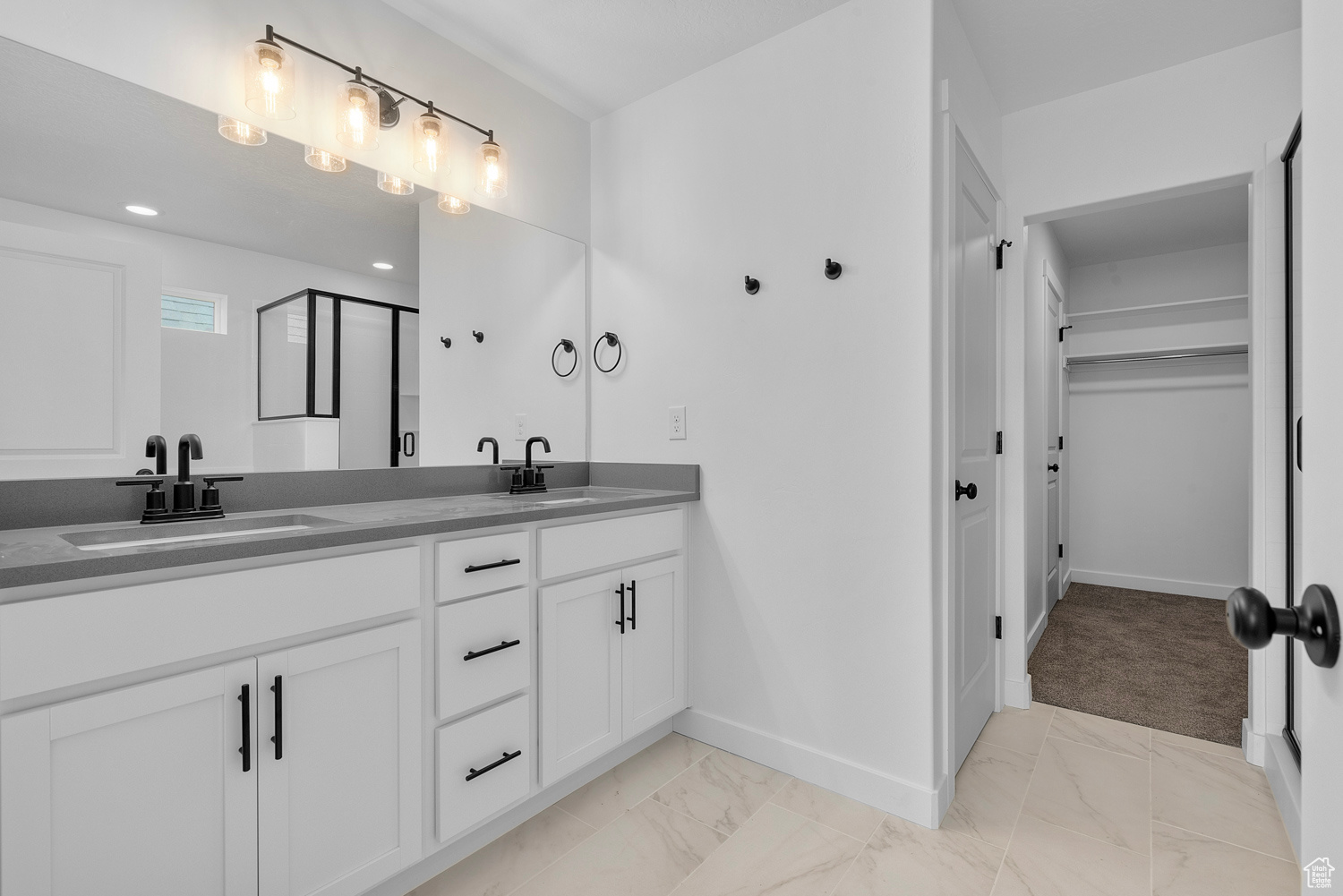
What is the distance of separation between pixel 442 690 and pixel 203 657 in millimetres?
524

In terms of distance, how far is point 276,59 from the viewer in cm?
168

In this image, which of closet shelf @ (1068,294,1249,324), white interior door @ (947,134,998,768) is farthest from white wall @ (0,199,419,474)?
closet shelf @ (1068,294,1249,324)

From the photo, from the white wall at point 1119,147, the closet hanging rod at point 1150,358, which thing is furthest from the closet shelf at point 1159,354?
the white wall at point 1119,147

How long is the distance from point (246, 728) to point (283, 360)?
99 centimetres

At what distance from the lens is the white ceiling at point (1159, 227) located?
11.6 ft

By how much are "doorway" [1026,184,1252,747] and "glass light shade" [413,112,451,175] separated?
274cm

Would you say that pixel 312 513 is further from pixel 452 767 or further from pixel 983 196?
pixel 983 196

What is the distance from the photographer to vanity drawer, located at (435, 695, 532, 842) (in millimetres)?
1576

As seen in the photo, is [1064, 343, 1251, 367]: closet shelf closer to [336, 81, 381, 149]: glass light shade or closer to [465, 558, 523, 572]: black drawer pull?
[465, 558, 523, 572]: black drawer pull

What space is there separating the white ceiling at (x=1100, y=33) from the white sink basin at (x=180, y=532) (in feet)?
7.99

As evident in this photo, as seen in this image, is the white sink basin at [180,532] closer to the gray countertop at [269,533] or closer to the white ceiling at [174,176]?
the gray countertop at [269,533]

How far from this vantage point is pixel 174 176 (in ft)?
5.34

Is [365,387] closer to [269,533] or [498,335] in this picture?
[498,335]

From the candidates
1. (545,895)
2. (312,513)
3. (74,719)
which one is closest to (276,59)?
(312,513)
